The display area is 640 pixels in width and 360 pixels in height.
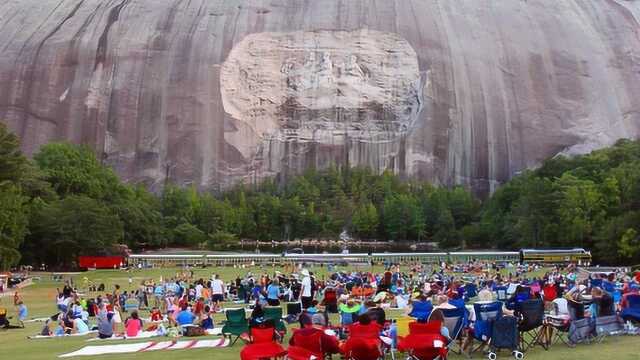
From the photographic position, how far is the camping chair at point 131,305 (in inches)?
889

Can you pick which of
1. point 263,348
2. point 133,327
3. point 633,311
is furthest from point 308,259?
point 263,348

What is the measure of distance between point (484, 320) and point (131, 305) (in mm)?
15623

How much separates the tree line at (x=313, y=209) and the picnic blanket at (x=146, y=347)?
24957mm

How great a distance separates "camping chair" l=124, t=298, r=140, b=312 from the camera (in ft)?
74.1

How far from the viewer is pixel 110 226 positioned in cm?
4669

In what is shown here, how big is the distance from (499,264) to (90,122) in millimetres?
43177

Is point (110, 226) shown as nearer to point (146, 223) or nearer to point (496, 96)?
point (146, 223)

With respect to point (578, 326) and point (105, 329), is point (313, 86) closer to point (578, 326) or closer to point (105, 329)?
point (105, 329)

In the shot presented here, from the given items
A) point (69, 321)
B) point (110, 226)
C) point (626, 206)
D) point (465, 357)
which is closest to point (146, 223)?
point (110, 226)

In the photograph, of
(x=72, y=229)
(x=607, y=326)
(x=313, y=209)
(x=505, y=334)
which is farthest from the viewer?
(x=313, y=209)

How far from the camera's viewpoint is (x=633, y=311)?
11781 millimetres

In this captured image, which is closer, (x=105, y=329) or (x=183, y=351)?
(x=183, y=351)

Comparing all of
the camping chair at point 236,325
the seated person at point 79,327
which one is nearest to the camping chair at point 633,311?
the camping chair at point 236,325

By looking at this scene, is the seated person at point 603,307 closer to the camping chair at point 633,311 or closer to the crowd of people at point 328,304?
the crowd of people at point 328,304
